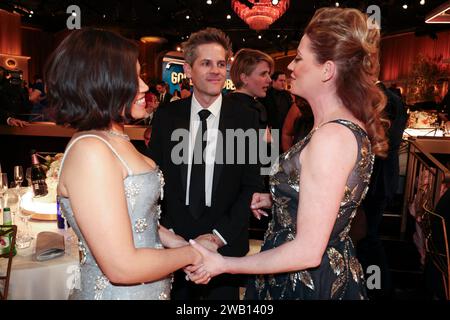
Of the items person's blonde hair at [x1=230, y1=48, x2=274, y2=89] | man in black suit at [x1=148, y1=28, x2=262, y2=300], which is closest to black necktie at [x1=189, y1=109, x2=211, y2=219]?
man in black suit at [x1=148, y1=28, x2=262, y2=300]

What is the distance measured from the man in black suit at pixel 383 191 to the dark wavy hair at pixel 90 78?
2194mm

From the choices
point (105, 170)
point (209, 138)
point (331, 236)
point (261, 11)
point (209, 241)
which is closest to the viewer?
point (105, 170)

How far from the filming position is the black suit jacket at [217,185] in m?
2.12

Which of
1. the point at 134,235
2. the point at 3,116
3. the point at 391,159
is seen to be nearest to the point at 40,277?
the point at 134,235

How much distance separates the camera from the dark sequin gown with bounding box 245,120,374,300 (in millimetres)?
1348

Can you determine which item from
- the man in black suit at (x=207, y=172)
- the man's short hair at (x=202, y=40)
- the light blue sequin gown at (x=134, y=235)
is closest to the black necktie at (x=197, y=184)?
the man in black suit at (x=207, y=172)

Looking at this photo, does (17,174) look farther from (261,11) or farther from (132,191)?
(261,11)

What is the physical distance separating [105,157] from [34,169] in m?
2.01

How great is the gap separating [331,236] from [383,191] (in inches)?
70.6

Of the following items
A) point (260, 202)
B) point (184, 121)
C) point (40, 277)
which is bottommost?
point (40, 277)

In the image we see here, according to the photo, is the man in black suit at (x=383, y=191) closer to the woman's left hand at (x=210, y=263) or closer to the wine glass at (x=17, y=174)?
the woman's left hand at (x=210, y=263)

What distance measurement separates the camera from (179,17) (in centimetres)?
1148

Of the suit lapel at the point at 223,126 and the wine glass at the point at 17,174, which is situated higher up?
the suit lapel at the point at 223,126

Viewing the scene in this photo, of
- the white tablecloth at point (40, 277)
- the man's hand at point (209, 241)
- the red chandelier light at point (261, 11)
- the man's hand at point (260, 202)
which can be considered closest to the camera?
the white tablecloth at point (40, 277)
